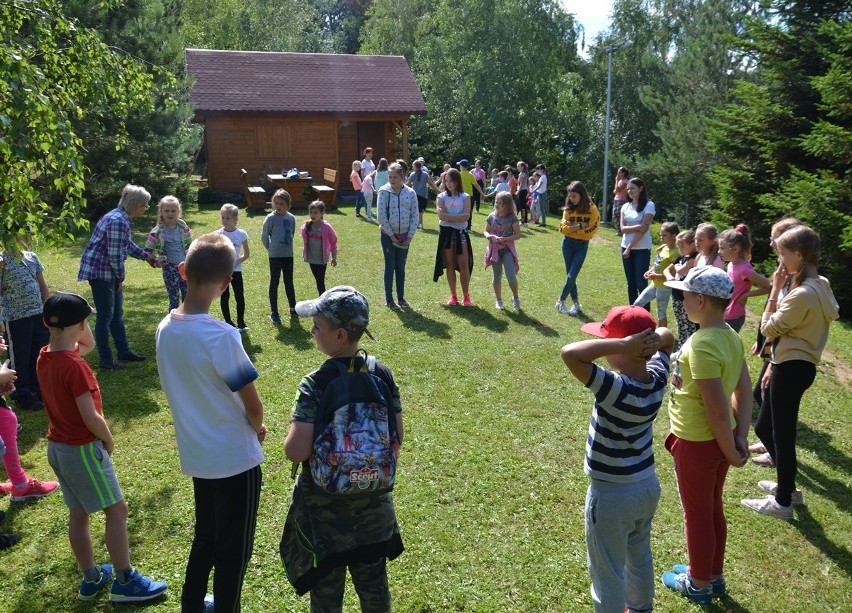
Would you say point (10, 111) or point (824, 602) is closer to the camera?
point (824, 602)

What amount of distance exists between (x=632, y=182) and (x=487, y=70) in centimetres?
2700

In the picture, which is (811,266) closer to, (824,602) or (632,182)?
(824,602)

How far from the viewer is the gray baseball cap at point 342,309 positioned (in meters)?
2.87

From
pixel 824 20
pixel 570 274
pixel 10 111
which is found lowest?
pixel 570 274

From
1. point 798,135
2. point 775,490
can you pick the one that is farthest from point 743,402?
point 798,135

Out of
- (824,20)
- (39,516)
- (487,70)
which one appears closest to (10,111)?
(39,516)

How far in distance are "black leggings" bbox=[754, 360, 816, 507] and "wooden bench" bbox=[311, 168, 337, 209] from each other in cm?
1774

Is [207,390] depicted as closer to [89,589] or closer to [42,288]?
[89,589]

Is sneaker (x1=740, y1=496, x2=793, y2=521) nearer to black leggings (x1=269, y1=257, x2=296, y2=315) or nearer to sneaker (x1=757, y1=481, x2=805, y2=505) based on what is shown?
sneaker (x1=757, y1=481, x2=805, y2=505)

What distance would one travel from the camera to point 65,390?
3.62m

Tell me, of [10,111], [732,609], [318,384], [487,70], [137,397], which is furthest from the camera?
[487,70]

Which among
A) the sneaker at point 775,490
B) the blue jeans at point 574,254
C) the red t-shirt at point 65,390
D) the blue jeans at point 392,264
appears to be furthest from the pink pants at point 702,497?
the blue jeans at point 392,264

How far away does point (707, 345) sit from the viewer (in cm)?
352

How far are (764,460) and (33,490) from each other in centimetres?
563
